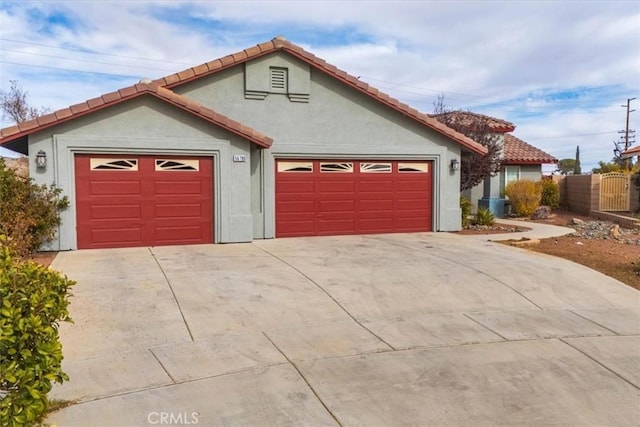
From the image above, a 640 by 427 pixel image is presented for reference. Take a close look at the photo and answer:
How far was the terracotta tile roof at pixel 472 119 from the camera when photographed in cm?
2136

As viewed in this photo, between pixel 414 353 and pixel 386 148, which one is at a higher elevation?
pixel 386 148

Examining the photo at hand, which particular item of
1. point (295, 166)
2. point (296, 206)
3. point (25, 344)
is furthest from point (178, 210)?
point (25, 344)

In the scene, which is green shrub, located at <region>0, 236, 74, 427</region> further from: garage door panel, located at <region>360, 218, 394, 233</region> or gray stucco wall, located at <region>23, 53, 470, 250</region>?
garage door panel, located at <region>360, 218, 394, 233</region>

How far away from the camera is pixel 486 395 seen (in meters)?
4.83

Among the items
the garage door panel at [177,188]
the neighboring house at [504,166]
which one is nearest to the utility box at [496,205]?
the neighboring house at [504,166]

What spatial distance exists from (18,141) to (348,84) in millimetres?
8711

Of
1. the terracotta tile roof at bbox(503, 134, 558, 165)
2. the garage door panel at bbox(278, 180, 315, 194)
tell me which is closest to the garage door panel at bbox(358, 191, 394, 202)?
the garage door panel at bbox(278, 180, 315, 194)

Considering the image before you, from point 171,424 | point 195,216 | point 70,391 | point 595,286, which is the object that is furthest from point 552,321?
point 195,216

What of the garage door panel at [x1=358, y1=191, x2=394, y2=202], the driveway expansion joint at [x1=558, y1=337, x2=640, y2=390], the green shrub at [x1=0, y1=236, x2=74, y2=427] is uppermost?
the garage door panel at [x1=358, y1=191, x2=394, y2=202]

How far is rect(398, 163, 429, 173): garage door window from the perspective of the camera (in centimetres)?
1562

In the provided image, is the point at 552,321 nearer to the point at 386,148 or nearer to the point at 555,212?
the point at 386,148

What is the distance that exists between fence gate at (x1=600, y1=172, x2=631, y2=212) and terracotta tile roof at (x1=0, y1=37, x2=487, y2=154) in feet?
33.7

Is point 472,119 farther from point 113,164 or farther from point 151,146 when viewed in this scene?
point 113,164

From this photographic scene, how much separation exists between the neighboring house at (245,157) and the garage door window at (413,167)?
4 centimetres
